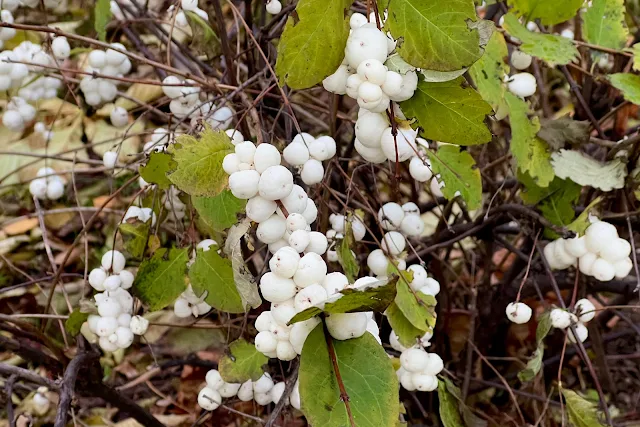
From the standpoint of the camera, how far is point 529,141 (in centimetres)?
75

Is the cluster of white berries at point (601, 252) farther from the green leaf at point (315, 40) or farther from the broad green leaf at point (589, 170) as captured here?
the green leaf at point (315, 40)

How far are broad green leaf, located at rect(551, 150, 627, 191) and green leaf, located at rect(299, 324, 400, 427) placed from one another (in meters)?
0.42

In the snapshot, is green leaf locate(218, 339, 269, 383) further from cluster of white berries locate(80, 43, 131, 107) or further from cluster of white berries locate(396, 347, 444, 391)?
cluster of white berries locate(80, 43, 131, 107)

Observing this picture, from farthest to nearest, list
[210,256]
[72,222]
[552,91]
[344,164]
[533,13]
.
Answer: [552,91] < [72,222] < [344,164] < [533,13] < [210,256]

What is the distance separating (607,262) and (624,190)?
0.13 metres

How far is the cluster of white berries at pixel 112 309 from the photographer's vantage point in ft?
2.38

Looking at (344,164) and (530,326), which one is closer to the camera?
(344,164)

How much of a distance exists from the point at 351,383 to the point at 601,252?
40 cm

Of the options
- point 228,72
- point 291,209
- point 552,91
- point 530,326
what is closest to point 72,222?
point 228,72

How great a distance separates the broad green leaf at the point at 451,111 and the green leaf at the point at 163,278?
33 centimetres

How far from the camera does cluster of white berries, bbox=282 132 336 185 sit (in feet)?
1.82

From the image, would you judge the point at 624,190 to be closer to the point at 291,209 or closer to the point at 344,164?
the point at 344,164

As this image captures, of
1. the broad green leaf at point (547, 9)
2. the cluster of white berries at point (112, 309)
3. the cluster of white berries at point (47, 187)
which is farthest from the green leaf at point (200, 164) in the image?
the cluster of white berries at point (47, 187)

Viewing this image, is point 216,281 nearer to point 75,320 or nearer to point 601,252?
point 75,320
